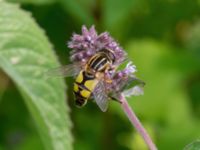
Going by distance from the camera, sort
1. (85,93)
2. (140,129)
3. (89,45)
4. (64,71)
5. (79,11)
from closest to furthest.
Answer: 1. (140,129)
2. (89,45)
3. (85,93)
4. (64,71)
5. (79,11)

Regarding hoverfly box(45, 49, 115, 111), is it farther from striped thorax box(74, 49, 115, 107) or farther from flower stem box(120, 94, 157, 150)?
flower stem box(120, 94, 157, 150)

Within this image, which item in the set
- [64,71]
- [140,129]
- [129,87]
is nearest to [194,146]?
[140,129]

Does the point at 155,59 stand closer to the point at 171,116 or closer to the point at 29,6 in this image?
the point at 171,116

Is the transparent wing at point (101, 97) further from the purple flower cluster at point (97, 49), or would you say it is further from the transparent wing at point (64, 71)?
the transparent wing at point (64, 71)

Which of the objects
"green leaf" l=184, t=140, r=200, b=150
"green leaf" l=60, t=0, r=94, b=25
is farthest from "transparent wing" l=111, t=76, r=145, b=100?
"green leaf" l=60, t=0, r=94, b=25

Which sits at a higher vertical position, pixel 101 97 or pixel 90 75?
pixel 90 75

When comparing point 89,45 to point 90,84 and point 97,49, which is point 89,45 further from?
point 90,84

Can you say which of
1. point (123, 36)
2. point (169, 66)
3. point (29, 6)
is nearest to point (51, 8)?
point (29, 6)

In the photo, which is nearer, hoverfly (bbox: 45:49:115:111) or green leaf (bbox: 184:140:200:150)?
green leaf (bbox: 184:140:200:150)
